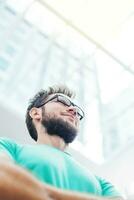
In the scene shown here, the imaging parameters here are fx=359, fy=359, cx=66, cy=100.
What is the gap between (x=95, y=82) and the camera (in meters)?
4.25

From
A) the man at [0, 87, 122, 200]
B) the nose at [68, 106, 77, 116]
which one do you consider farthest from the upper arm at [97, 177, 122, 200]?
the nose at [68, 106, 77, 116]

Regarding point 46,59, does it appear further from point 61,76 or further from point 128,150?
point 128,150

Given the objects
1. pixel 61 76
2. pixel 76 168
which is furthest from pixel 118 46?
pixel 76 168

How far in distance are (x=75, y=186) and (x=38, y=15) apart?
9.27ft

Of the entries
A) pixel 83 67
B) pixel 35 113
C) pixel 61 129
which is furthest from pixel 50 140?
pixel 83 67

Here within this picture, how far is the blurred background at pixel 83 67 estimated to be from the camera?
10.6 ft

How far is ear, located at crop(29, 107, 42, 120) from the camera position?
1243 mm

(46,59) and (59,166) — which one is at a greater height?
(46,59)

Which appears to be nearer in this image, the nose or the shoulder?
the shoulder

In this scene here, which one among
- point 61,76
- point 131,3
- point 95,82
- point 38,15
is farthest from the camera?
Answer: point 95,82

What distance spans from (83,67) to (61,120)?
2.93 metres

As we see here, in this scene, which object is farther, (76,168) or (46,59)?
(46,59)

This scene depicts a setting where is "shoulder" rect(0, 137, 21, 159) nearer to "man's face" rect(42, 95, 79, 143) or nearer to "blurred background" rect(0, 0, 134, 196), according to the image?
"man's face" rect(42, 95, 79, 143)

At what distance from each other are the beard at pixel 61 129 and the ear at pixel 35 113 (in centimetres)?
9
